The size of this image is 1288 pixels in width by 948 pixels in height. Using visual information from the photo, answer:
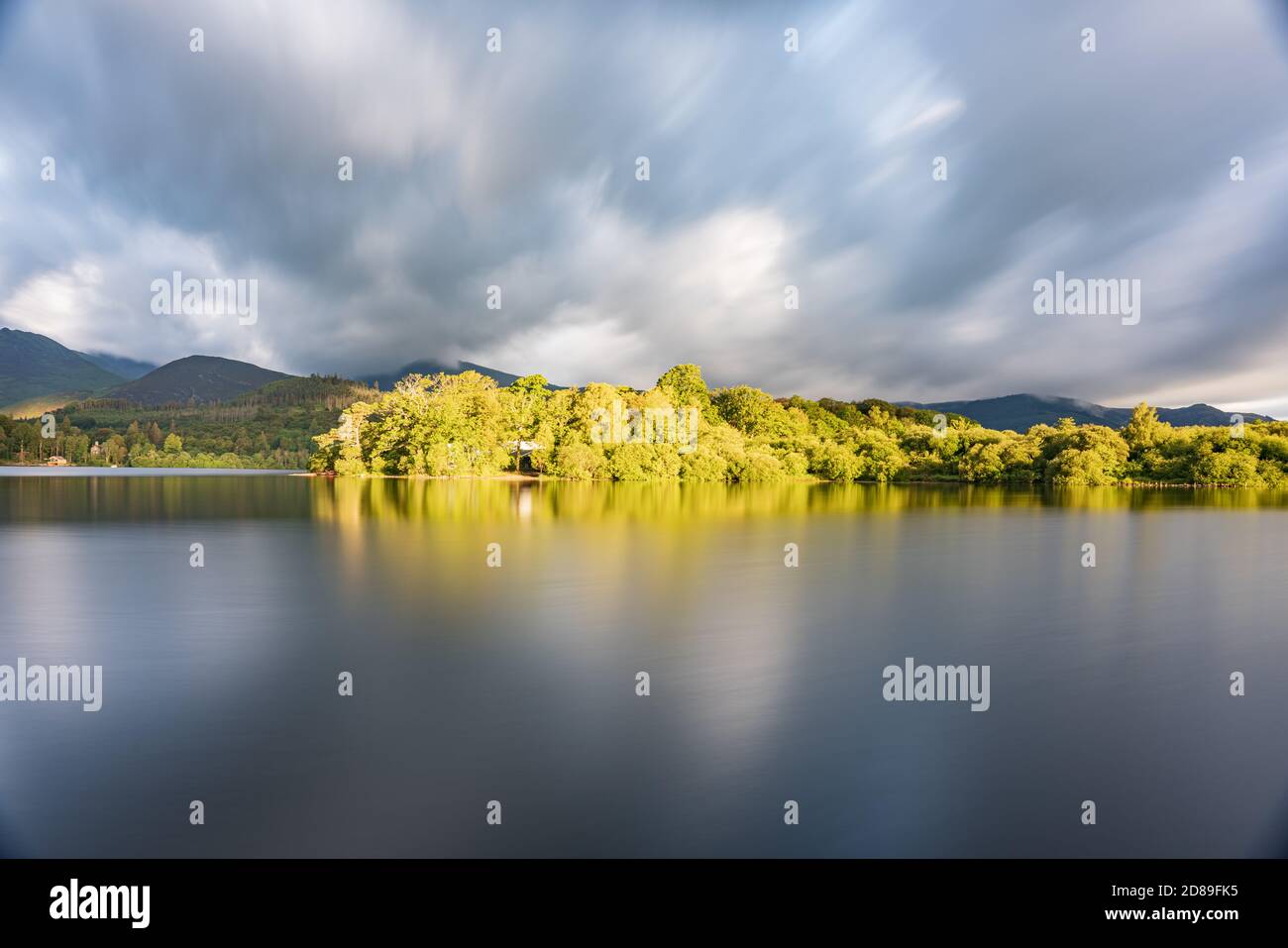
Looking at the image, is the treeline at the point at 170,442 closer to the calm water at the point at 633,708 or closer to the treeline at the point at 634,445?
the treeline at the point at 634,445

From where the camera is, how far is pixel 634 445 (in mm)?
71312

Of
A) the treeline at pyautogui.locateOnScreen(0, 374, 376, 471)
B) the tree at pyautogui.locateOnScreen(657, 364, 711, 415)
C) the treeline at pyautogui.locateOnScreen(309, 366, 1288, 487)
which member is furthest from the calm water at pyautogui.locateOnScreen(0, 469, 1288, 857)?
the treeline at pyautogui.locateOnScreen(0, 374, 376, 471)

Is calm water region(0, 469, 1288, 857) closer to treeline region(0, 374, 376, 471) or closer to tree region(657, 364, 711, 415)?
tree region(657, 364, 711, 415)

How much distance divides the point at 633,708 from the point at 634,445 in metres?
62.6

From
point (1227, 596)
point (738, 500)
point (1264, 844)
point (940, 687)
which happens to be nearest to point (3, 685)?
point (940, 687)

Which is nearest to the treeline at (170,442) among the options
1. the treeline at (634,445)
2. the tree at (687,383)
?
the treeline at (634,445)

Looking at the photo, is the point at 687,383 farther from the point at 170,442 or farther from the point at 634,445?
the point at 170,442

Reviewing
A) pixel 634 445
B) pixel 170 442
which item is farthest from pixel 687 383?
pixel 170 442

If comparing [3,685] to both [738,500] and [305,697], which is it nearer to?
[305,697]

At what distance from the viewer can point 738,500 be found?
162 ft

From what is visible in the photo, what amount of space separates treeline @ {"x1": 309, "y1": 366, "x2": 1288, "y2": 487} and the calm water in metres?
50.2

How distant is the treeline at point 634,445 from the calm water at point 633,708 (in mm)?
50198

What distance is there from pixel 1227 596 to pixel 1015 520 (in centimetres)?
1855

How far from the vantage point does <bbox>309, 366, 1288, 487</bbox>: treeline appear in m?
71.2
